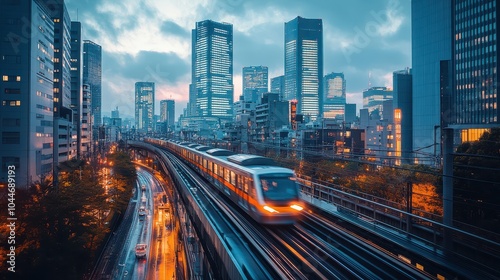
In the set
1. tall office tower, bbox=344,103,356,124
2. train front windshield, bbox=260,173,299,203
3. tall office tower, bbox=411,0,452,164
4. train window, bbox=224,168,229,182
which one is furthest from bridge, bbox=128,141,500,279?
tall office tower, bbox=344,103,356,124

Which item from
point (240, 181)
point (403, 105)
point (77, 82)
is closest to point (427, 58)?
point (403, 105)

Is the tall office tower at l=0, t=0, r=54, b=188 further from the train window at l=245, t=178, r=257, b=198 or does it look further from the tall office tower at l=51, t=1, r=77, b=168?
the train window at l=245, t=178, r=257, b=198

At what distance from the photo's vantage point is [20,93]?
35719 millimetres

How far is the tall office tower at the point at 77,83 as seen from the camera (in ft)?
221

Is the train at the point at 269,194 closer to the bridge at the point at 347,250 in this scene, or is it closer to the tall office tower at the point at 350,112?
the bridge at the point at 347,250

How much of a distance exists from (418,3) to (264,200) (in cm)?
6990

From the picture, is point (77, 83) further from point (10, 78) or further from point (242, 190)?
point (242, 190)

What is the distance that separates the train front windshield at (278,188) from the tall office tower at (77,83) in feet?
195

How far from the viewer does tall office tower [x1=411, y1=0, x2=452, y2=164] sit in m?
61.9

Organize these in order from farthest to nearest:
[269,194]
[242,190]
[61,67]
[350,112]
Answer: [350,112] → [61,67] → [242,190] → [269,194]

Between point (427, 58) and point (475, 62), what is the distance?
9.29 metres

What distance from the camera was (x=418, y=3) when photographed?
224ft

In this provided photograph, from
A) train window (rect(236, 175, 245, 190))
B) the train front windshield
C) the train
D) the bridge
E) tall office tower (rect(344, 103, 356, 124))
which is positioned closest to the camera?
the bridge

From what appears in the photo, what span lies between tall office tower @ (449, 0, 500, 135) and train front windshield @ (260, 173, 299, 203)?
51.1 m
